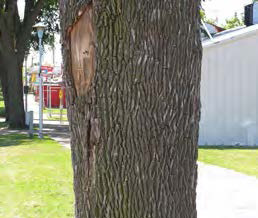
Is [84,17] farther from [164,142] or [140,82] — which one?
[164,142]

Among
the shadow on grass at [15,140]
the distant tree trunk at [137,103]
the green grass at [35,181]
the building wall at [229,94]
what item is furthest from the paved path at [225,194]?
the shadow on grass at [15,140]

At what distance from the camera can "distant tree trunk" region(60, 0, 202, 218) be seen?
3096mm

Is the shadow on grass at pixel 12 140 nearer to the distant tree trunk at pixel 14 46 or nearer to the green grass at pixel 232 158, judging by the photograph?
the distant tree trunk at pixel 14 46

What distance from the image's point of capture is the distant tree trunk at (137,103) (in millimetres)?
3096

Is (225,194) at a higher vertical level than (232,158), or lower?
higher

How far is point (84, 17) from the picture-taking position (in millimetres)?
3223

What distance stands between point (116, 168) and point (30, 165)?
998cm

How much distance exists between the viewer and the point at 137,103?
10.2 feet

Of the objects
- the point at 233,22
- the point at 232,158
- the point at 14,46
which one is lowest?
the point at 232,158

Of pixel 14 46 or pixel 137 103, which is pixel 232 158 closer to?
pixel 137 103

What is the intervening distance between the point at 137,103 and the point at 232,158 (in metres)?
12.2

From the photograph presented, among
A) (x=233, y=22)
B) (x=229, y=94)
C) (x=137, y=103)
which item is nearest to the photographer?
(x=137, y=103)

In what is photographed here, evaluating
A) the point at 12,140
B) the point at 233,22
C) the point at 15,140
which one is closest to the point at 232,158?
the point at 15,140

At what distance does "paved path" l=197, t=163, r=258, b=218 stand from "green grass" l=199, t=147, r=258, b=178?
60 centimetres
